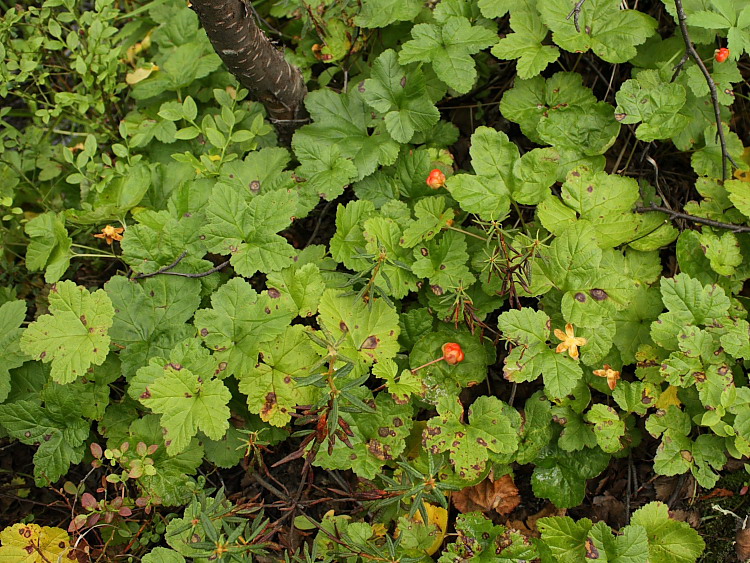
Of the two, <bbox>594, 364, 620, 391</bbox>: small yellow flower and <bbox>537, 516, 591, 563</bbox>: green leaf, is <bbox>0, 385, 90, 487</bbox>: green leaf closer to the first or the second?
<bbox>537, 516, 591, 563</bbox>: green leaf

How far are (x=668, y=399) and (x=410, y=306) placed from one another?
3.65ft

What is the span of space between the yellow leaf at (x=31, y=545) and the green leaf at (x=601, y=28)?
295cm

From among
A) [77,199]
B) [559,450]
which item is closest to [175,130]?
[77,199]

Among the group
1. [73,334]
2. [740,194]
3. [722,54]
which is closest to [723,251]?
[740,194]

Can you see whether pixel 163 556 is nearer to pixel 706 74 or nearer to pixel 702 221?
pixel 702 221

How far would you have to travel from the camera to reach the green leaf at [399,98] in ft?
8.38

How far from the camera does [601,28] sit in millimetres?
2490

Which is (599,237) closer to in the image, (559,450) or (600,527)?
(559,450)

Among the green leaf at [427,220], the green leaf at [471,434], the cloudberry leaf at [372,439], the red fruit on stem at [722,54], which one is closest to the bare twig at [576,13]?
the red fruit on stem at [722,54]

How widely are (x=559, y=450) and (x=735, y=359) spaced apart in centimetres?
76

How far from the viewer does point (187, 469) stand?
7.69 feet

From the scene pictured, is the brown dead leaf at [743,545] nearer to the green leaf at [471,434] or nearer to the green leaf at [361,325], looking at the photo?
the green leaf at [471,434]

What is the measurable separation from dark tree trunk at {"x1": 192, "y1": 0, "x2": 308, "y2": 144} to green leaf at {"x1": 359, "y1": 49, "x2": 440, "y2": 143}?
0.38m

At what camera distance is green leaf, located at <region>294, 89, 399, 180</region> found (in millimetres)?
2670
